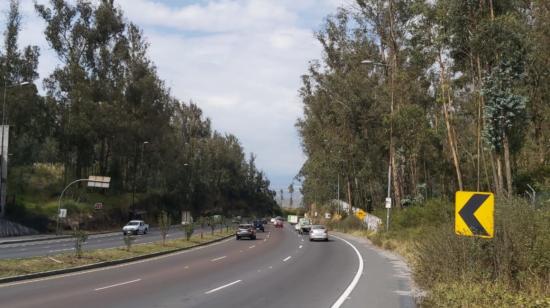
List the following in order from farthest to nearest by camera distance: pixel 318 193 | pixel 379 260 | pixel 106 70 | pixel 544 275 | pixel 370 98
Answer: pixel 318 193 → pixel 106 70 → pixel 370 98 → pixel 379 260 → pixel 544 275

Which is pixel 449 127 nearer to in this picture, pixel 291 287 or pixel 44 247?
pixel 291 287

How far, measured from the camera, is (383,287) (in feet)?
53.8

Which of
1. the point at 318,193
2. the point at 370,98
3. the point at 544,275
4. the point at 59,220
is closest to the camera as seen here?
the point at 544,275

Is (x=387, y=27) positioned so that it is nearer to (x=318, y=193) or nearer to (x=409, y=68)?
(x=409, y=68)

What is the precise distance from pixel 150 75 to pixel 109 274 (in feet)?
194

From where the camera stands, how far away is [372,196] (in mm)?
76438

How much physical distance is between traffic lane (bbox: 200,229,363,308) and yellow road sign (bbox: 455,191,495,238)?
350 cm

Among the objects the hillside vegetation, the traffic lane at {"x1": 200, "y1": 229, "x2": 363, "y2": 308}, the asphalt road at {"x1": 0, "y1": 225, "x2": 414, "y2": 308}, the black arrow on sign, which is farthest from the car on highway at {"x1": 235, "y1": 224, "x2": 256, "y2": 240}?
the black arrow on sign

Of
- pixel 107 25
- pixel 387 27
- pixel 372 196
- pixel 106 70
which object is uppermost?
pixel 107 25

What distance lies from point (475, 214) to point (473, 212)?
0.06 metres

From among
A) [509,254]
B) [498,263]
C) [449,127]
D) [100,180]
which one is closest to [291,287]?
[498,263]

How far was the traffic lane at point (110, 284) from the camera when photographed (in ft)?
43.8

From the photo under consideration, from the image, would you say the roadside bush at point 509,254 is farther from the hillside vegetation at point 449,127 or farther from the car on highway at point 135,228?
the car on highway at point 135,228

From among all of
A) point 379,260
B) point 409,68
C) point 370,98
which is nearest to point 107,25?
point 370,98
